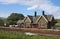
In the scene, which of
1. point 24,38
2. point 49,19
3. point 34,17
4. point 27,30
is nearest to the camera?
point 24,38

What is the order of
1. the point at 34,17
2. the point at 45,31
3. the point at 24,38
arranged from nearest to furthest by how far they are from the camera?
the point at 24,38 < the point at 45,31 < the point at 34,17

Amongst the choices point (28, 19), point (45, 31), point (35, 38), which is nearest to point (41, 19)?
point (28, 19)

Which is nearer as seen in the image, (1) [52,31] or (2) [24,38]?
(2) [24,38]

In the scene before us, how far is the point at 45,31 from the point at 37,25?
77.5 feet

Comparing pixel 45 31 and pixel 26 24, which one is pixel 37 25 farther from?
pixel 45 31

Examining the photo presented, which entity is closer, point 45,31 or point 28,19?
point 45,31

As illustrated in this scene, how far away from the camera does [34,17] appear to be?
70688mm

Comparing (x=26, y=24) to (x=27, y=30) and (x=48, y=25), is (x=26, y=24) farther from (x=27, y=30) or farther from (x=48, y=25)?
(x=27, y=30)

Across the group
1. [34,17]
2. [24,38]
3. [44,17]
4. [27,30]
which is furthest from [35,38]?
[34,17]

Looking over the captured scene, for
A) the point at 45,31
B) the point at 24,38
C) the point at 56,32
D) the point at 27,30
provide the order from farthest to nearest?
1. the point at 27,30
2. the point at 45,31
3. the point at 56,32
4. the point at 24,38

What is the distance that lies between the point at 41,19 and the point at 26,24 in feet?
26.8

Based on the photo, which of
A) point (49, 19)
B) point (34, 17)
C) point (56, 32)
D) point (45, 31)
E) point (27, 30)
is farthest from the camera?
point (34, 17)

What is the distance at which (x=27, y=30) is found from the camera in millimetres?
50156

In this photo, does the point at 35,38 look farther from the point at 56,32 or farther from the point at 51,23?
the point at 51,23
